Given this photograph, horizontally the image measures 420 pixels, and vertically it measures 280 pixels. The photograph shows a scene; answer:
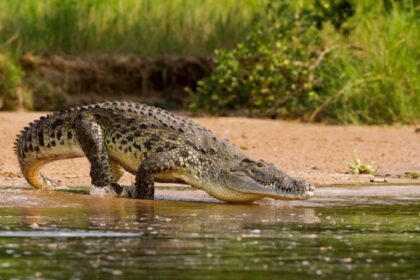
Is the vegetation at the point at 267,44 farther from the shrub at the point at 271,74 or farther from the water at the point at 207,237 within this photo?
the water at the point at 207,237

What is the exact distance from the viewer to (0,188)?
11328 millimetres

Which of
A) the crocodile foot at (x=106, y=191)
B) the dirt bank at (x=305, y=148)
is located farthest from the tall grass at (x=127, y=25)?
the crocodile foot at (x=106, y=191)

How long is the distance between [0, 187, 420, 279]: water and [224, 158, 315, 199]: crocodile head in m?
0.12

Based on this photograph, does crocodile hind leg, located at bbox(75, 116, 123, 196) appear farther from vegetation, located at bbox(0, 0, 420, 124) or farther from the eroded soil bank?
the eroded soil bank

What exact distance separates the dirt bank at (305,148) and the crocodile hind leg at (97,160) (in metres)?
1.23

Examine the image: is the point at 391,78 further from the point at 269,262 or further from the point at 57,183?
the point at 269,262

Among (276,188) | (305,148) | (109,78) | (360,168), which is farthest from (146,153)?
(109,78)

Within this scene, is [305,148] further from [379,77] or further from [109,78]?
[109,78]

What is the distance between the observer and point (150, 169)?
10617 mm

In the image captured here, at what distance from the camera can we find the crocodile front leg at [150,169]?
34.8 ft

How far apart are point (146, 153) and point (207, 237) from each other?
2578mm

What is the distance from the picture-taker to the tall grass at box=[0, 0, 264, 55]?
63.4ft

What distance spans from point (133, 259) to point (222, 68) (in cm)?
1028

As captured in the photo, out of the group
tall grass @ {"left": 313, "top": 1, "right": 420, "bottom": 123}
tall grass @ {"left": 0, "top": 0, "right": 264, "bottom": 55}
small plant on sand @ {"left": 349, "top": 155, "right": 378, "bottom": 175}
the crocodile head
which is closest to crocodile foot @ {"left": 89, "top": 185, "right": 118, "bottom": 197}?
the crocodile head
